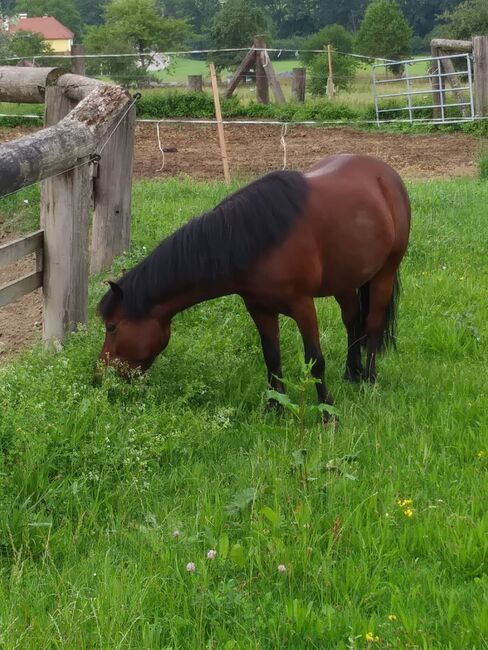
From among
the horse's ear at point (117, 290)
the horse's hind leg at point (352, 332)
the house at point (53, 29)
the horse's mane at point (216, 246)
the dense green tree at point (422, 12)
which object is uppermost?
the house at point (53, 29)

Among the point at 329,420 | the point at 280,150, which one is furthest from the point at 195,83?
Answer: the point at 329,420

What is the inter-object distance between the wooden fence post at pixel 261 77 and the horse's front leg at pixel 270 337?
19.9m

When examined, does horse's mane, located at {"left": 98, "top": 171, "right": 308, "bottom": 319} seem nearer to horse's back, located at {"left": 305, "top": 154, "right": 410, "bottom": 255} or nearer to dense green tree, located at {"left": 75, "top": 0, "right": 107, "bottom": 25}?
horse's back, located at {"left": 305, "top": 154, "right": 410, "bottom": 255}

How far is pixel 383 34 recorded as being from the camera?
152 feet

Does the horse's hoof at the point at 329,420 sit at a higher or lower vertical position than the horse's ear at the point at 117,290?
lower

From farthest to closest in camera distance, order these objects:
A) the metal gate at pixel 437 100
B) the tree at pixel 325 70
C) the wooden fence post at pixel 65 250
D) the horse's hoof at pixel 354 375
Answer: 1. the tree at pixel 325 70
2. the metal gate at pixel 437 100
3. the horse's hoof at pixel 354 375
4. the wooden fence post at pixel 65 250

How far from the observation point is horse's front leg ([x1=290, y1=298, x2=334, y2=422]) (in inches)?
182

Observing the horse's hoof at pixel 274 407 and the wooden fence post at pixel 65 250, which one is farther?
the wooden fence post at pixel 65 250

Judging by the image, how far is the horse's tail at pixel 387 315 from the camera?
557 centimetres

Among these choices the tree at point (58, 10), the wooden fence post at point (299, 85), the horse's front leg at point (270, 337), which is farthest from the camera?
the tree at point (58, 10)

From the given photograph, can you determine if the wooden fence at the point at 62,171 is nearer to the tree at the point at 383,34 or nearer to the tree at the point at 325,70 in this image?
the tree at the point at 325,70

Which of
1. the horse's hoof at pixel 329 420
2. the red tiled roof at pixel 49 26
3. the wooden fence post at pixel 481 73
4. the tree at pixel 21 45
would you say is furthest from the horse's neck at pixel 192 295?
the red tiled roof at pixel 49 26

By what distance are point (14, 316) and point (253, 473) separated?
3507mm

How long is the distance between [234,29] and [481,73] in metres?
24.9
